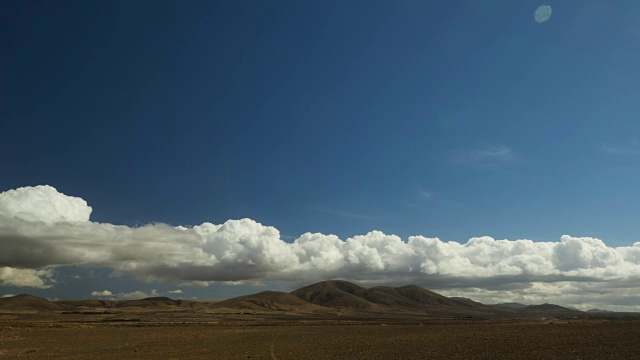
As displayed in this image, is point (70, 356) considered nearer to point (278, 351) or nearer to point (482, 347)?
point (278, 351)

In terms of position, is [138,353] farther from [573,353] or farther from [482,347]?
[573,353]

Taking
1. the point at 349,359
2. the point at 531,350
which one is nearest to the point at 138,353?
the point at 349,359

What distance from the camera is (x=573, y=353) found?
129 feet

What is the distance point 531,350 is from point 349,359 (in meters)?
17.3

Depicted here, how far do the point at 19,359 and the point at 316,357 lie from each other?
25955 millimetres

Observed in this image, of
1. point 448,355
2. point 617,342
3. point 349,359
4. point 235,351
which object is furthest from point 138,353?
point 617,342

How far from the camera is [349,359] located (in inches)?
1483

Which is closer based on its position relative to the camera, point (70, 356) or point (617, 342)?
point (70, 356)

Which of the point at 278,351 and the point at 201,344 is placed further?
the point at 201,344

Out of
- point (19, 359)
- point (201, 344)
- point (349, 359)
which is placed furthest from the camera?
point (201, 344)

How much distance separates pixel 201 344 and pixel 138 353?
952 centimetres

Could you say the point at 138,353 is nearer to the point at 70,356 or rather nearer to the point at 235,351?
the point at 70,356

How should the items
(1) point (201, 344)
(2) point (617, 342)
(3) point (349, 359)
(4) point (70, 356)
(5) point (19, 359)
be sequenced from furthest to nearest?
(1) point (201, 344)
(2) point (617, 342)
(4) point (70, 356)
(5) point (19, 359)
(3) point (349, 359)

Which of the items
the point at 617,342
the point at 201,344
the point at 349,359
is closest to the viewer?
the point at 349,359
